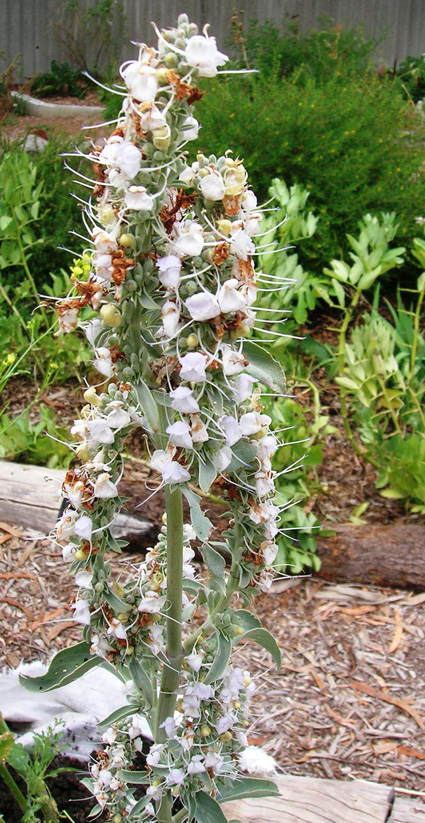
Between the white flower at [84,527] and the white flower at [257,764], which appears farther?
the white flower at [257,764]

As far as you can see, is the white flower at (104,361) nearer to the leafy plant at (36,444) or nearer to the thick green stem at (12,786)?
the thick green stem at (12,786)

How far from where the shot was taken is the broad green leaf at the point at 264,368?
102 centimetres

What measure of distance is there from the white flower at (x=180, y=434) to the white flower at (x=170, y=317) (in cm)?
11

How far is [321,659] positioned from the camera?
8.17 feet

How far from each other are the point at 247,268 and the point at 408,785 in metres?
1.73

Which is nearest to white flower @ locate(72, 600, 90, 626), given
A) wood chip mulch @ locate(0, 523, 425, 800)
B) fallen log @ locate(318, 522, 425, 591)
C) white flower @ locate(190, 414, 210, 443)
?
white flower @ locate(190, 414, 210, 443)

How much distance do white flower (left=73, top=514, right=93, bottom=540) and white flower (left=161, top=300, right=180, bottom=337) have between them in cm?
33

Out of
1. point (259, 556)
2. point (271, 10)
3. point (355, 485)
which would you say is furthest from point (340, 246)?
point (271, 10)

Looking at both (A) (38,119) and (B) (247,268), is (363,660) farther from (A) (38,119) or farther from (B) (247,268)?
(A) (38,119)

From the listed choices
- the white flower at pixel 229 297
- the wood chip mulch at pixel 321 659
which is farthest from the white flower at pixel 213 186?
the wood chip mulch at pixel 321 659

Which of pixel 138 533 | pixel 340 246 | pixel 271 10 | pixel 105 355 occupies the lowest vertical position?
pixel 138 533

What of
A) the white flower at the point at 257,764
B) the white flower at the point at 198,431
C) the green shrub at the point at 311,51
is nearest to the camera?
the white flower at the point at 198,431

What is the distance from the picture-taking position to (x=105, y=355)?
0.98m

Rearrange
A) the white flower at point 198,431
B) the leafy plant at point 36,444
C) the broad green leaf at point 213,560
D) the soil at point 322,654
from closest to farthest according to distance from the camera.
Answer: the white flower at point 198,431, the broad green leaf at point 213,560, the soil at point 322,654, the leafy plant at point 36,444
